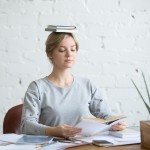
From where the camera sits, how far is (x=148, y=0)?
2.47m

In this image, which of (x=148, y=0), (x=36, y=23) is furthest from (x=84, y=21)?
(x=148, y=0)

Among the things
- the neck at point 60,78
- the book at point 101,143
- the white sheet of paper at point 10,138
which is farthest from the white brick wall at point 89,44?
the book at point 101,143

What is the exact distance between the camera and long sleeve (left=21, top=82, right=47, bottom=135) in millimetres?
1461

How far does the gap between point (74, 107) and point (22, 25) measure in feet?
2.67

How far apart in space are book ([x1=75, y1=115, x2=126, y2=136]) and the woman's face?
0.42 m

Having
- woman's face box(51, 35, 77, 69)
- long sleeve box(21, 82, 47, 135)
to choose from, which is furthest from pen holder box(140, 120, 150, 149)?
woman's face box(51, 35, 77, 69)

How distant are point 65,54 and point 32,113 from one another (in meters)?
0.34

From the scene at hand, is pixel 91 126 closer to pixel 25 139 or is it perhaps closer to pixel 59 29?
pixel 25 139

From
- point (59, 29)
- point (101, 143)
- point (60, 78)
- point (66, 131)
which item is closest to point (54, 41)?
point (59, 29)

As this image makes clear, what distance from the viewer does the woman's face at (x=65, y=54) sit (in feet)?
5.41

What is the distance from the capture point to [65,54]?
166cm

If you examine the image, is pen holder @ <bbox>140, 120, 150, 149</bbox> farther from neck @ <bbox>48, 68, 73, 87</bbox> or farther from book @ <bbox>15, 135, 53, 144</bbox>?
neck @ <bbox>48, 68, 73, 87</bbox>

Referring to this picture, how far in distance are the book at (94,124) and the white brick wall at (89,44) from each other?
3.11ft

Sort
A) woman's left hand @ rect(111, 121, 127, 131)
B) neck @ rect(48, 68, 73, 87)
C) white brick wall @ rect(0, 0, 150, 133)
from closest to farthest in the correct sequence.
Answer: woman's left hand @ rect(111, 121, 127, 131), neck @ rect(48, 68, 73, 87), white brick wall @ rect(0, 0, 150, 133)
